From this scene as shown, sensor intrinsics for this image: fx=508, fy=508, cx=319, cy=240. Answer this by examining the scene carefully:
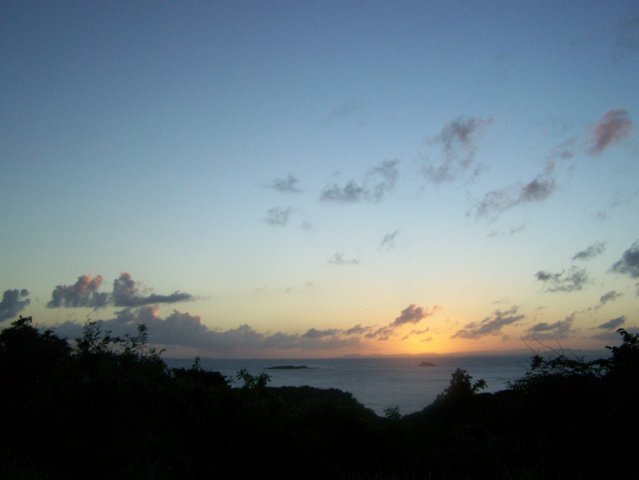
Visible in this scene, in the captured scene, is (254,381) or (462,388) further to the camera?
(462,388)

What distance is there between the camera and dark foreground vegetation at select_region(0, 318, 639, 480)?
43.6 feet

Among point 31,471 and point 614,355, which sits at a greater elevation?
point 614,355

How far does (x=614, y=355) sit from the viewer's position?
15734 millimetres

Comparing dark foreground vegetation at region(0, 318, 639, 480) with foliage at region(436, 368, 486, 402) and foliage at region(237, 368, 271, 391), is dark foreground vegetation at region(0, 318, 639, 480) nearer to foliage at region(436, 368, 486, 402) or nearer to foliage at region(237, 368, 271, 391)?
foliage at region(237, 368, 271, 391)

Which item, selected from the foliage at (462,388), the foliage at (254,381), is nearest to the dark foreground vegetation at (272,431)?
the foliage at (254,381)

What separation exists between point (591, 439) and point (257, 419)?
995 cm

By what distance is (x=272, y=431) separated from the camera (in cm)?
1623

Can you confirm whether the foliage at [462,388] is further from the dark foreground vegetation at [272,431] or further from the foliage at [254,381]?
the foliage at [254,381]

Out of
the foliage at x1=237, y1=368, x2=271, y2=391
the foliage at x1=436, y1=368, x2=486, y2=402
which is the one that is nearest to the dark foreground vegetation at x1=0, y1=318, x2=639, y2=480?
the foliage at x1=237, y1=368, x2=271, y2=391

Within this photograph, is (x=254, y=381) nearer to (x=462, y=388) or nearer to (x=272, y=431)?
(x=272, y=431)

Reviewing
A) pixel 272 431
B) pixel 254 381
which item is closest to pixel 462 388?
pixel 254 381

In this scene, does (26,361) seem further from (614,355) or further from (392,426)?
(614,355)

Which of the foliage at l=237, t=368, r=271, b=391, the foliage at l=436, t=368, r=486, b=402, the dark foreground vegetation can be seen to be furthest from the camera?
the foliage at l=436, t=368, r=486, b=402

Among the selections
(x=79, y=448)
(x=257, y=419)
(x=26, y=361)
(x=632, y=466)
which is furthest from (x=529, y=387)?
(x=26, y=361)
